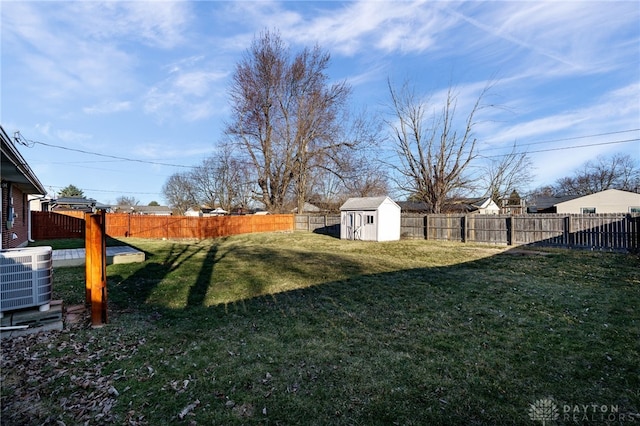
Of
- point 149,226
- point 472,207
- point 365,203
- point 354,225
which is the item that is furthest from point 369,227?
point 472,207

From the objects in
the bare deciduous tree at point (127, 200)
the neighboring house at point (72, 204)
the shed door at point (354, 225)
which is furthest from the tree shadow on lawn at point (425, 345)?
the bare deciduous tree at point (127, 200)

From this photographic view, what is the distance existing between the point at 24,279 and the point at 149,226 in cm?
1767

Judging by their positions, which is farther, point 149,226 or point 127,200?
point 127,200

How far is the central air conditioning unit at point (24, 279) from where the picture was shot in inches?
149

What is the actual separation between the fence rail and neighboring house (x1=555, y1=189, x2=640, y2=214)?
16.6 meters

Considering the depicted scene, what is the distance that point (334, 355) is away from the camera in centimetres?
360

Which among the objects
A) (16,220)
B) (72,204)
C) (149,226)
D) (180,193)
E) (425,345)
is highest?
(180,193)

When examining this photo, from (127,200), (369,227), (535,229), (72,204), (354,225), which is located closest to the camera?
(535,229)

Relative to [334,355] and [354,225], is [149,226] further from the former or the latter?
[334,355]

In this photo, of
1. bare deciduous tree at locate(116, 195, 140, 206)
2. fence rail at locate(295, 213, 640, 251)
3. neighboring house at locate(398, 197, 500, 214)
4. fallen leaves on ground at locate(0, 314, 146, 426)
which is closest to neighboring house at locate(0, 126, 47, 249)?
fallen leaves on ground at locate(0, 314, 146, 426)

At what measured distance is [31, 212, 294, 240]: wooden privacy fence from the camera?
17.3 m

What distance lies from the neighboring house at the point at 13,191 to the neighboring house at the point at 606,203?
34873 millimetres

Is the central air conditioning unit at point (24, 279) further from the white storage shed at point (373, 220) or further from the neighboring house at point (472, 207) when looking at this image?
the neighboring house at point (472, 207)

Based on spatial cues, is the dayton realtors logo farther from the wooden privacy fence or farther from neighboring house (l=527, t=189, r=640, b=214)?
neighboring house (l=527, t=189, r=640, b=214)
